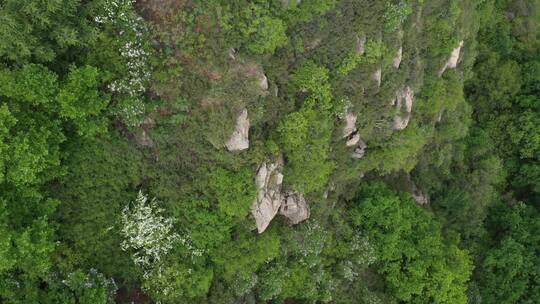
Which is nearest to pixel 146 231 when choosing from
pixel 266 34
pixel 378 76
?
pixel 266 34

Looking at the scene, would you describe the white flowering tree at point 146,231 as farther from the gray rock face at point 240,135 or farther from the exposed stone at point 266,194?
the gray rock face at point 240,135

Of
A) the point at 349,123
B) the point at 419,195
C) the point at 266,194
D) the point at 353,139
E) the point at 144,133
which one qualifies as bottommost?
the point at 419,195

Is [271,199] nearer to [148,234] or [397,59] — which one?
[148,234]

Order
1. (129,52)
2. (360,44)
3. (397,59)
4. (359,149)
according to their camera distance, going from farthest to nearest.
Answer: (359,149), (397,59), (360,44), (129,52)

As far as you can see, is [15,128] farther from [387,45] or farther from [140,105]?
[387,45]

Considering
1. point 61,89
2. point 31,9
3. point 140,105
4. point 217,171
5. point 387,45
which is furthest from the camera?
point 387,45

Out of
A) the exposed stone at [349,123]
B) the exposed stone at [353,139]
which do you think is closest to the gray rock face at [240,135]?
the exposed stone at [349,123]

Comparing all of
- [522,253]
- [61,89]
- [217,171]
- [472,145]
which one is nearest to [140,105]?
[61,89]
